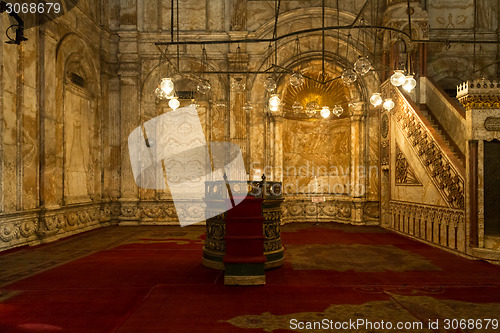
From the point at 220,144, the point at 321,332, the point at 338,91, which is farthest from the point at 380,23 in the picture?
the point at 321,332

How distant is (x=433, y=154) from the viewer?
7496 millimetres

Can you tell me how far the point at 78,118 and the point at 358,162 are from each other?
8077 millimetres

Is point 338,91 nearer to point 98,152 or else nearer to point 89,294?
point 98,152

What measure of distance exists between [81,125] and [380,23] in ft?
29.8

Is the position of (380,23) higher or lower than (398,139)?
higher

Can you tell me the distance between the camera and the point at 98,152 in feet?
34.6

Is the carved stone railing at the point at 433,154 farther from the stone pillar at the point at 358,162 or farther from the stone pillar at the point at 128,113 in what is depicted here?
the stone pillar at the point at 128,113

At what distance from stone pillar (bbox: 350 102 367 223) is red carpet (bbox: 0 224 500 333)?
432 cm

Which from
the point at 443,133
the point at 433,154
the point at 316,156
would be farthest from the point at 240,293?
the point at 316,156

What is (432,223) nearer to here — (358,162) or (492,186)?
(492,186)

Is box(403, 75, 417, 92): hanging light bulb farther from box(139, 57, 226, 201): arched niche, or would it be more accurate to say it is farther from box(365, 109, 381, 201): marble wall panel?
box(139, 57, 226, 201): arched niche

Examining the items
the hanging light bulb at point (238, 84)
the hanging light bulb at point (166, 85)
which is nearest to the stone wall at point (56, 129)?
the hanging light bulb at point (166, 85)

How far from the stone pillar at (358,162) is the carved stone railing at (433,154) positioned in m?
1.78

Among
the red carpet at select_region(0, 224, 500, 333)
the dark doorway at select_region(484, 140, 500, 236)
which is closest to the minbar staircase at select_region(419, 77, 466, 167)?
the dark doorway at select_region(484, 140, 500, 236)
